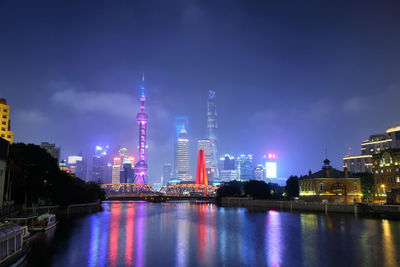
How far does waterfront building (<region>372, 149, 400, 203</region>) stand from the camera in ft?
277

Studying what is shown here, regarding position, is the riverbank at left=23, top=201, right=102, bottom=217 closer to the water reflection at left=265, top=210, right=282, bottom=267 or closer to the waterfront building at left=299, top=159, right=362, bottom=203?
the water reflection at left=265, top=210, right=282, bottom=267

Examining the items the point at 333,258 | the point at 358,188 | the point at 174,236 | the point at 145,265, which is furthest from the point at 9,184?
the point at 358,188

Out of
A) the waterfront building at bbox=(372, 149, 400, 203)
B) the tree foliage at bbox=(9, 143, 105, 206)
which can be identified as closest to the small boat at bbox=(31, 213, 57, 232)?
the tree foliage at bbox=(9, 143, 105, 206)

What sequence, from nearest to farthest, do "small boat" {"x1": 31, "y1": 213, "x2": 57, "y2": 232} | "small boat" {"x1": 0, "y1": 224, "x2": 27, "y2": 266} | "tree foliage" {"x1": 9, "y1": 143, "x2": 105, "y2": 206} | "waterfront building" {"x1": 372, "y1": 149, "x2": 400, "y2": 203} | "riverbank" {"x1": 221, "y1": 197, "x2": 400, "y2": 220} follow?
"small boat" {"x1": 0, "y1": 224, "x2": 27, "y2": 266} → "small boat" {"x1": 31, "y1": 213, "x2": 57, "y2": 232} → "tree foliage" {"x1": 9, "y1": 143, "x2": 105, "y2": 206} → "riverbank" {"x1": 221, "y1": 197, "x2": 400, "y2": 220} → "waterfront building" {"x1": 372, "y1": 149, "x2": 400, "y2": 203}

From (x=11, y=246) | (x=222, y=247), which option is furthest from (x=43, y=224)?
(x=222, y=247)

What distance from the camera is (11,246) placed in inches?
1004

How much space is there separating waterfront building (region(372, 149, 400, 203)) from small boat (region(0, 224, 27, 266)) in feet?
267

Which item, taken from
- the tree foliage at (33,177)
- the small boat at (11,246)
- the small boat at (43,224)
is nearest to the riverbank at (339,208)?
the small boat at (43,224)

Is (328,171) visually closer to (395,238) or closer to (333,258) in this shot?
(395,238)

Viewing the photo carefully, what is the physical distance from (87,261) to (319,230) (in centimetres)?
3568

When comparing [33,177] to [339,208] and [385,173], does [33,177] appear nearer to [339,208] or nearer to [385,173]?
[339,208]

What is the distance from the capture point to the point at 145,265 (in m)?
29.8

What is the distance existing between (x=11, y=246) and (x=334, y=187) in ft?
280

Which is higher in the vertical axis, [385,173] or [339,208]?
[385,173]
